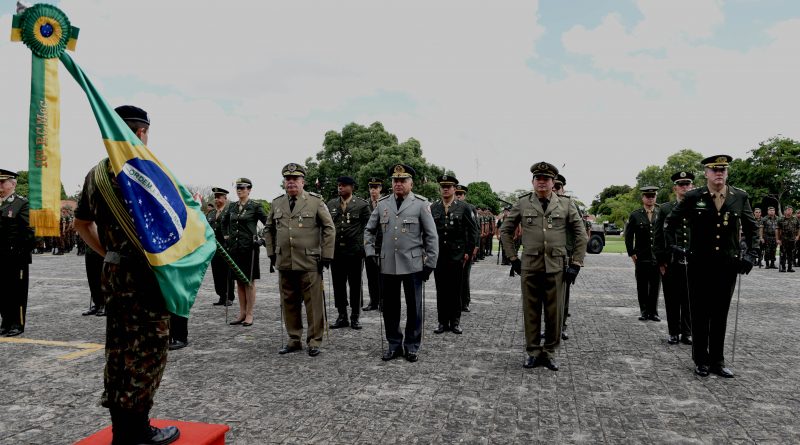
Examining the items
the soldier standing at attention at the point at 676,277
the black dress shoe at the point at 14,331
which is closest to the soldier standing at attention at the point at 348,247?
the black dress shoe at the point at 14,331

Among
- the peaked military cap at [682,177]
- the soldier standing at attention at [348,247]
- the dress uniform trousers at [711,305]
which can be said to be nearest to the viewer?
the dress uniform trousers at [711,305]

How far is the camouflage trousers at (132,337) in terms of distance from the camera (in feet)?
9.64

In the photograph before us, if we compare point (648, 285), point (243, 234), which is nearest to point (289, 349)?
point (243, 234)

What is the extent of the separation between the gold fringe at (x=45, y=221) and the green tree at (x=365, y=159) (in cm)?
4743

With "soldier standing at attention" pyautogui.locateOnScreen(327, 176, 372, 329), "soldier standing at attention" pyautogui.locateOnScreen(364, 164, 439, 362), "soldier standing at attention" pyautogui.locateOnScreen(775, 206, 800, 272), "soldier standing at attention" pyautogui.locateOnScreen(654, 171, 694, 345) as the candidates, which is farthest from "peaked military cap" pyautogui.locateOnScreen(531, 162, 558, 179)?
"soldier standing at attention" pyautogui.locateOnScreen(775, 206, 800, 272)

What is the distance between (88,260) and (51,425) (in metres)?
5.86

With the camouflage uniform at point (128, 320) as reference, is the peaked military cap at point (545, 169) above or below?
above

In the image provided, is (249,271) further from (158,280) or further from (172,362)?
(158,280)

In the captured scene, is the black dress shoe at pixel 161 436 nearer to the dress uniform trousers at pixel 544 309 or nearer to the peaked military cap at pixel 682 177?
the dress uniform trousers at pixel 544 309

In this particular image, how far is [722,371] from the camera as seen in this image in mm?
5199

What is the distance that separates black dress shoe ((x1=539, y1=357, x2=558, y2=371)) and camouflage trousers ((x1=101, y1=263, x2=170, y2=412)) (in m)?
3.87

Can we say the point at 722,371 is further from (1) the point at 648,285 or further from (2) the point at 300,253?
(2) the point at 300,253

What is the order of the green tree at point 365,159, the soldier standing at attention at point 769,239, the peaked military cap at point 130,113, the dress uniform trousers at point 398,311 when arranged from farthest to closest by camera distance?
1. the green tree at point 365,159
2. the soldier standing at attention at point 769,239
3. the dress uniform trousers at point 398,311
4. the peaked military cap at point 130,113

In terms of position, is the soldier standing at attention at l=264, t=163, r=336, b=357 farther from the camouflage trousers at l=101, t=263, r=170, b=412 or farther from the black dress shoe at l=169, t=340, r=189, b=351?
the camouflage trousers at l=101, t=263, r=170, b=412
